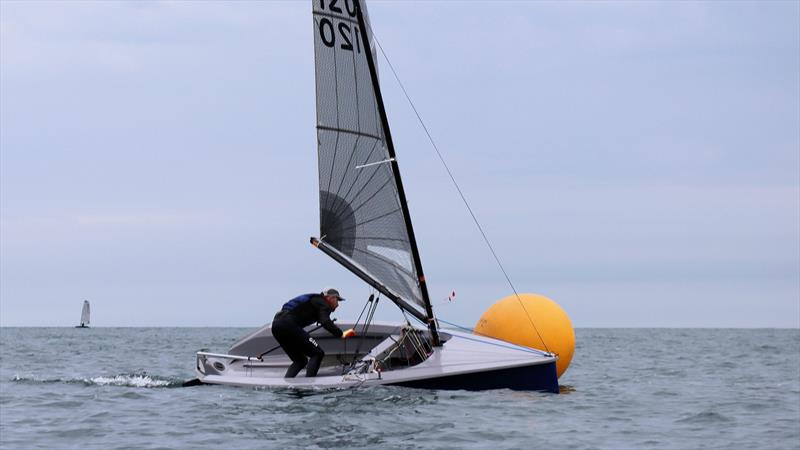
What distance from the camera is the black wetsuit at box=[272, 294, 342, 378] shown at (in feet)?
52.6

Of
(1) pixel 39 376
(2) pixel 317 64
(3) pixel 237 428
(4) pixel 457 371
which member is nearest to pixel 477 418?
(4) pixel 457 371

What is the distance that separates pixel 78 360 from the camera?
3022cm

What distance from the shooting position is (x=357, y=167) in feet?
55.8

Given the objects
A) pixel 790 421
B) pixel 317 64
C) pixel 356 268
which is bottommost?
pixel 790 421

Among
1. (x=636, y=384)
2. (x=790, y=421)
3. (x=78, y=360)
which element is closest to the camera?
(x=790, y=421)

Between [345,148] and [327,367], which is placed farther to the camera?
[327,367]

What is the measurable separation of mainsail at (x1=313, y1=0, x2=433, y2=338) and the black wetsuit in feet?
3.65

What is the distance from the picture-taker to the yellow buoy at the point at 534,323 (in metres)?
17.2

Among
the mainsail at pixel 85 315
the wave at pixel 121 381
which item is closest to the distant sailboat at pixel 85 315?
the mainsail at pixel 85 315

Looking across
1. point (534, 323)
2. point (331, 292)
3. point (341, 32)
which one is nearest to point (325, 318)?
point (331, 292)

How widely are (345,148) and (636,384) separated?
8160 mm

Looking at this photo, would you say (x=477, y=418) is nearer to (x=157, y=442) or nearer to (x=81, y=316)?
(x=157, y=442)

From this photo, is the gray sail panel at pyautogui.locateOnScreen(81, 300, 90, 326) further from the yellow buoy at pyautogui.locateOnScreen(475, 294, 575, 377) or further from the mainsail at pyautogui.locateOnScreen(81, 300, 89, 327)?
the yellow buoy at pyautogui.locateOnScreen(475, 294, 575, 377)

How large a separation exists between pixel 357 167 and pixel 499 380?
4.26 meters
